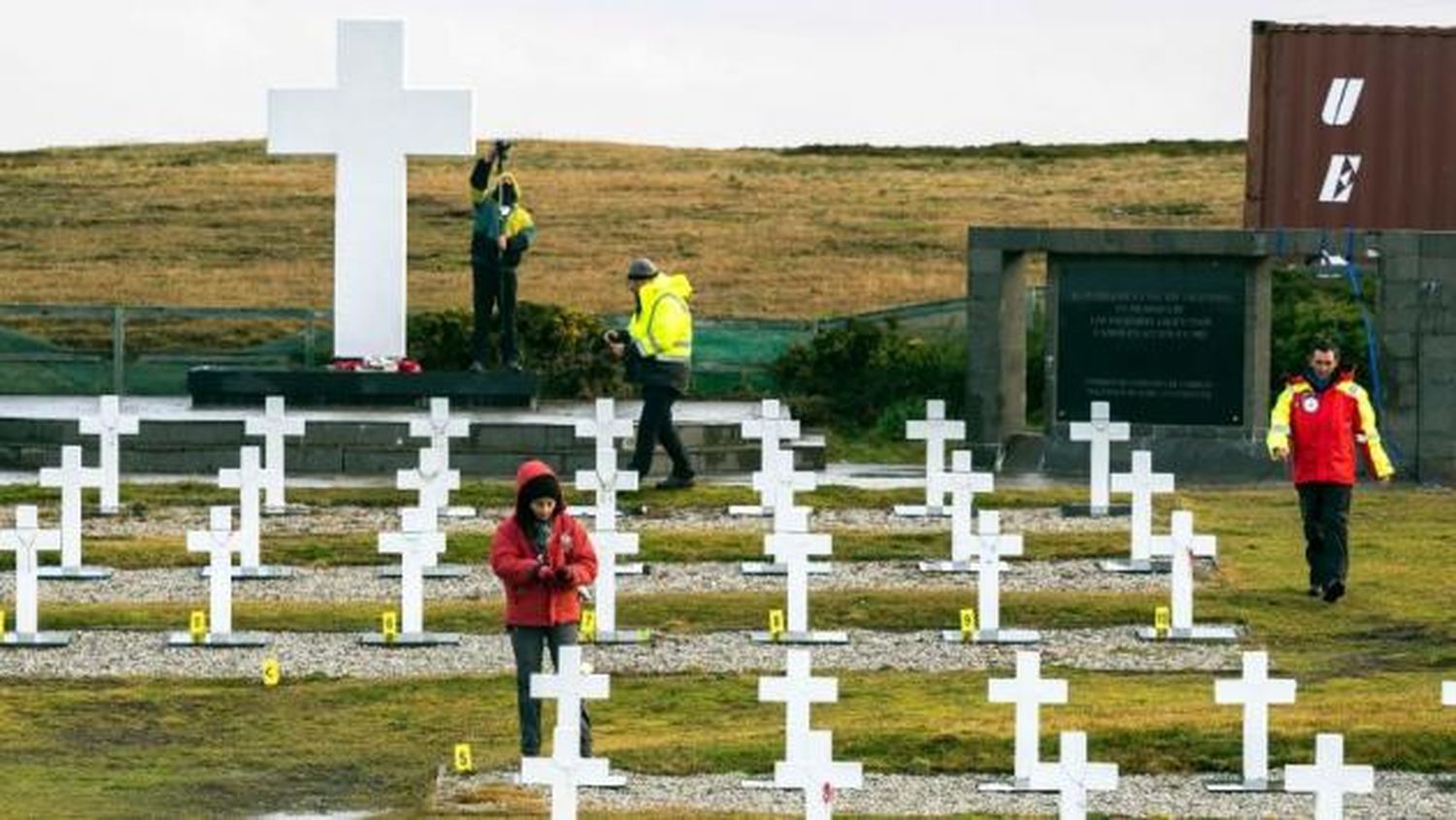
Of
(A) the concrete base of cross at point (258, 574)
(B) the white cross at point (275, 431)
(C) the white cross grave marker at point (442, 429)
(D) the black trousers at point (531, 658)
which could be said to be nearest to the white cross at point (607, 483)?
(A) the concrete base of cross at point (258, 574)

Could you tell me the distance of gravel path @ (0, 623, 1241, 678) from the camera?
26.5 meters

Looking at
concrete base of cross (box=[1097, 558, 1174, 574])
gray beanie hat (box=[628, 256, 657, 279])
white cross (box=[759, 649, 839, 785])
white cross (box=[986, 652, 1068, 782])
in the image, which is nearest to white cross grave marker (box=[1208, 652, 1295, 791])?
white cross (box=[986, 652, 1068, 782])

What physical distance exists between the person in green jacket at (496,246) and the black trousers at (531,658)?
54.6 ft

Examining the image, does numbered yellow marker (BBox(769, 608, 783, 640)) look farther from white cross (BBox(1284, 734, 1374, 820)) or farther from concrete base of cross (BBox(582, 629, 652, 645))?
white cross (BBox(1284, 734, 1374, 820))

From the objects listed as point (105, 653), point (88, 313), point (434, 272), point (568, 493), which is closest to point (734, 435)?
point (568, 493)

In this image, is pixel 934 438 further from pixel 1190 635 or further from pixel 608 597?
pixel 608 597

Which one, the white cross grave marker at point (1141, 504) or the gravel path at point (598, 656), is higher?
the white cross grave marker at point (1141, 504)

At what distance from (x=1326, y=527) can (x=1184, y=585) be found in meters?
1.94

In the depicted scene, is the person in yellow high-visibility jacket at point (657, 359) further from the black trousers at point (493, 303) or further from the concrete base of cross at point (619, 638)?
the concrete base of cross at point (619, 638)

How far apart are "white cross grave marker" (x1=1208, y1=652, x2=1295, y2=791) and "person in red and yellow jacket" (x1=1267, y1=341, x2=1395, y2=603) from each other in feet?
22.4

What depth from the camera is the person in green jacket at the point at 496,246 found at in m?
39.4

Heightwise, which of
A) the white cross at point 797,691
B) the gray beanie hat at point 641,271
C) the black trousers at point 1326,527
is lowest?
the white cross at point 797,691

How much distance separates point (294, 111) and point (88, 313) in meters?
5.89

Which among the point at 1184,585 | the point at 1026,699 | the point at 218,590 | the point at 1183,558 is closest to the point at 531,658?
the point at 1026,699
